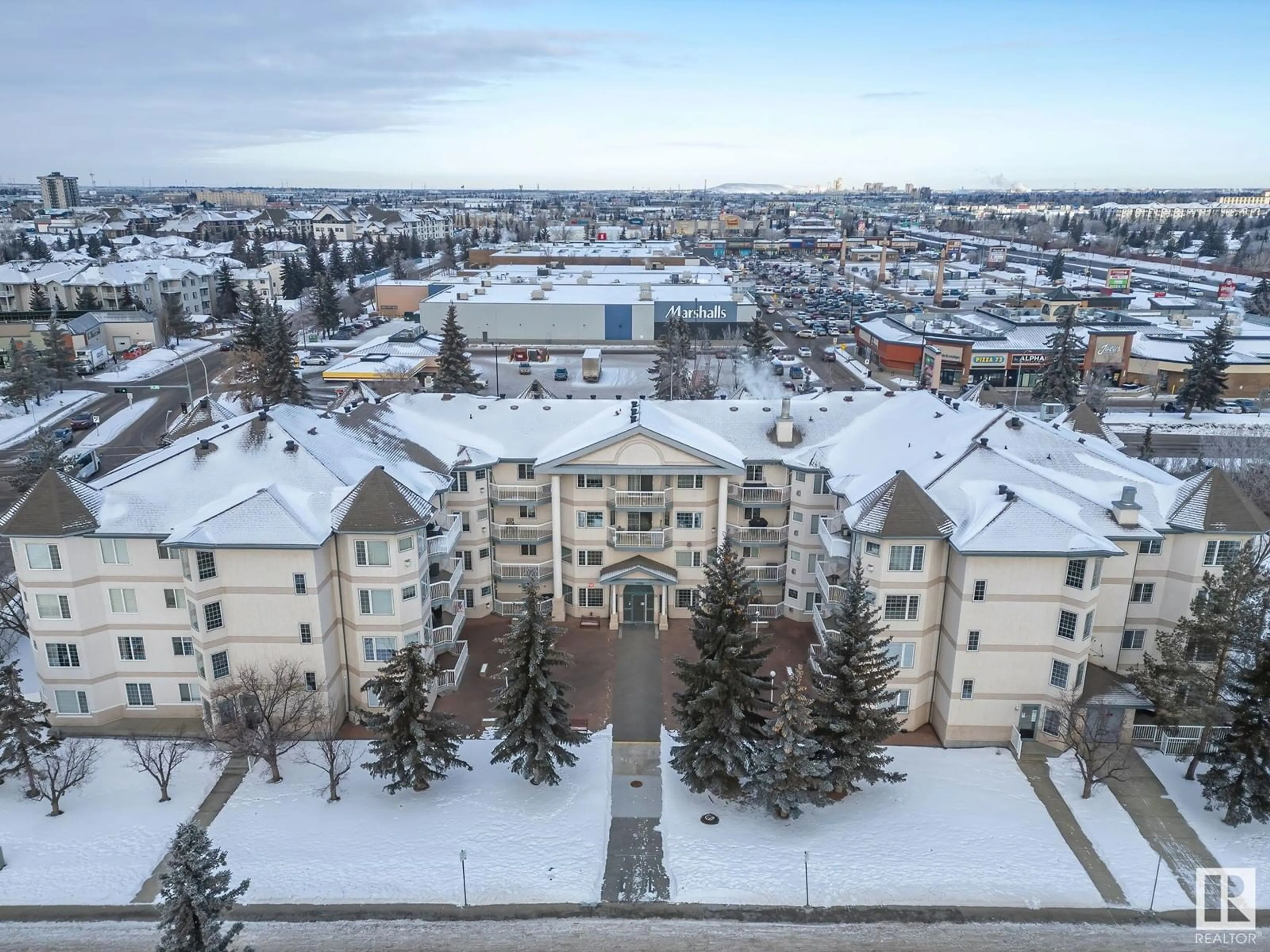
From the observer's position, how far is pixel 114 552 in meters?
33.8

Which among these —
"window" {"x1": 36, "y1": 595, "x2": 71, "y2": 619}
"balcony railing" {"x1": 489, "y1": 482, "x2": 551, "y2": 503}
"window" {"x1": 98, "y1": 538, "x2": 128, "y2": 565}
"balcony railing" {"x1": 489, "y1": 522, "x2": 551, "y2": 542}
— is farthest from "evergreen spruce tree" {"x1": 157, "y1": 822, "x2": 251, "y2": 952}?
"balcony railing" {"x1": 489, "y1": 482, "x2": 551, "y2": 503}

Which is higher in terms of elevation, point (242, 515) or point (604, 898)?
point (242, 515)

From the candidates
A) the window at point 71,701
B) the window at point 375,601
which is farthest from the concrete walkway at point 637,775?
the window at point 71,701

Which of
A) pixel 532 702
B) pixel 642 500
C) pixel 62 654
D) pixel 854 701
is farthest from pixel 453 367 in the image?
pixel 854 701

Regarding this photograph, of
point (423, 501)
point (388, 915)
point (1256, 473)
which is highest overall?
point (423, 501)

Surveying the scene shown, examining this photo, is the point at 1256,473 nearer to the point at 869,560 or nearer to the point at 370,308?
the point at 869,560

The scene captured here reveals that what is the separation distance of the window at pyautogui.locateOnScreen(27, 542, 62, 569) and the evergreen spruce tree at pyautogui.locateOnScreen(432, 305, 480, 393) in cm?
4225

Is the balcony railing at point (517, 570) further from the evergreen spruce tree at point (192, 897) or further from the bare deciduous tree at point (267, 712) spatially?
the evergreen spruce tree at point (192, 897)

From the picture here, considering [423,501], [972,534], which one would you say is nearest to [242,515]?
[423,501]

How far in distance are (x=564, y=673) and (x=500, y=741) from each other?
6.66 metres

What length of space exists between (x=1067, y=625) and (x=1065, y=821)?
7279 millimetres

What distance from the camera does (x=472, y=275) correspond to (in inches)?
5856

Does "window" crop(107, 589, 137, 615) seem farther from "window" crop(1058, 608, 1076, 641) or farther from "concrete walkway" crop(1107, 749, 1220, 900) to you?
"concrete walkway" crop(1107, 749, 1220, 900)

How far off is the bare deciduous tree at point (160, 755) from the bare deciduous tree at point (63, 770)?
53.3 inches
